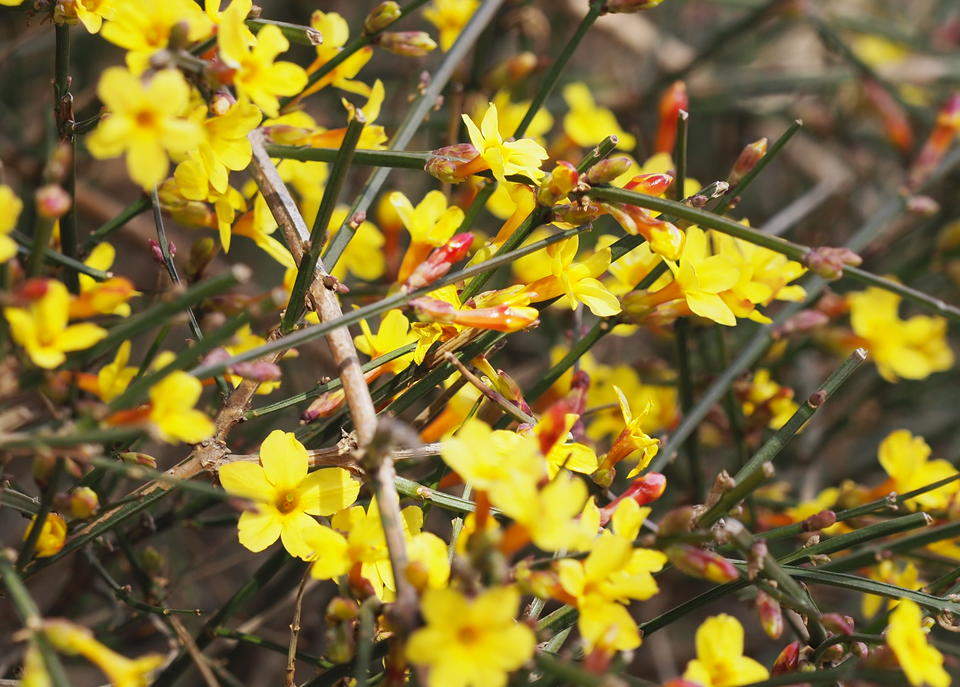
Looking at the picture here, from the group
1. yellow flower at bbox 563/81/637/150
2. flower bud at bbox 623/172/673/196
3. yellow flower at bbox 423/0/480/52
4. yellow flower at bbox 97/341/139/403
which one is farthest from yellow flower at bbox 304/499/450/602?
yellow flower at bbox 563/81/637/150

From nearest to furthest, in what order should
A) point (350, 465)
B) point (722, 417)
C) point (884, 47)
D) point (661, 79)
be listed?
point (350, 465) < point (722, 417) < point (661, 79) < point (884, 47)

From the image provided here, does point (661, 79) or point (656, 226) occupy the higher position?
point (661, 79)

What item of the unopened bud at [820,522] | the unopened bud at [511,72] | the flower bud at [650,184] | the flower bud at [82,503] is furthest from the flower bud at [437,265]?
the unopened bud at [511,72]

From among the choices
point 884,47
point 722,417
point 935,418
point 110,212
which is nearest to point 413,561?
point 722,417

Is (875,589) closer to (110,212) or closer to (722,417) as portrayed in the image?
(722,417)

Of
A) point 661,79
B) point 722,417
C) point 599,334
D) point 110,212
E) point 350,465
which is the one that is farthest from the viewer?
point 661,79

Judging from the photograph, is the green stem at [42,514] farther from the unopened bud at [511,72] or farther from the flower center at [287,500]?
the unopened bud at [511,72]

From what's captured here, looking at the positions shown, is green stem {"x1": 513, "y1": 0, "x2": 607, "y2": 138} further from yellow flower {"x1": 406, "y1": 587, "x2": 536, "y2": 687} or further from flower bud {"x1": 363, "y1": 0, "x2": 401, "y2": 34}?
yellow flower {"x1": 406, "y1": 587, "x2": 536, "y2": 687}
